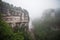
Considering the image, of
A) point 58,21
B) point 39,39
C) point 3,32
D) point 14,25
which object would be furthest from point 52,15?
point 3,32

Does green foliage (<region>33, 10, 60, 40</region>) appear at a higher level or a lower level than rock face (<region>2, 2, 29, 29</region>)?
lower

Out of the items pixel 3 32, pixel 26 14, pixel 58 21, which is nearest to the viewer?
pixel 3 32

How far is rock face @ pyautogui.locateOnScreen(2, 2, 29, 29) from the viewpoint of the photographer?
2018mm

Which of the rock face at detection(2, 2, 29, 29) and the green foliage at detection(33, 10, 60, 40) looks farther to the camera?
the green foliage at detection(33, 10, 60, 40)

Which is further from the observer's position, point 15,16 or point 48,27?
point 48,27

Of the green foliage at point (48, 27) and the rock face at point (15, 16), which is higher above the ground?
the rock face at point (15, 16)

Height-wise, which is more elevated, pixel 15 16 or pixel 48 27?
pixel 15 16

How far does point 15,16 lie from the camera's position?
2.04 metres

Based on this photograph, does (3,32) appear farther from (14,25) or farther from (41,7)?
(41,7)

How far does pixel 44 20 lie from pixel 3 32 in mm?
529

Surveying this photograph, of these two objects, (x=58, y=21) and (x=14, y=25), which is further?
(x=58, y=21)

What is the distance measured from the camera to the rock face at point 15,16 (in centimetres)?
202

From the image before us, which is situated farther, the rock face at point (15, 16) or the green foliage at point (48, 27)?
the green foliage at point (48, 27)

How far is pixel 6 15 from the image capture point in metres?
2.01
